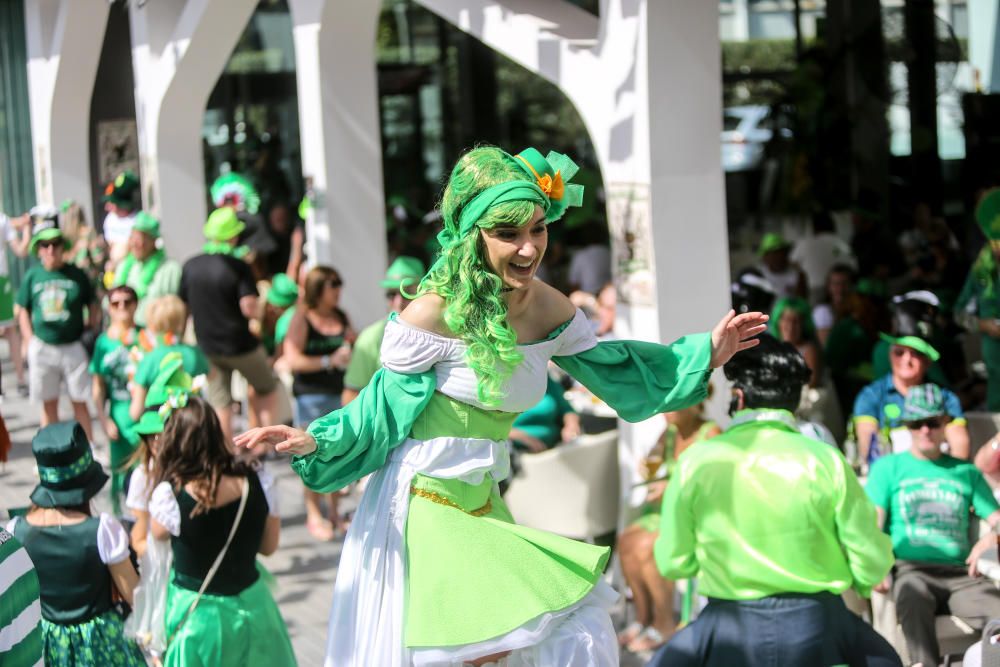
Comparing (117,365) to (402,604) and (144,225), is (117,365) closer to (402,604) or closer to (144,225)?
(144,225)

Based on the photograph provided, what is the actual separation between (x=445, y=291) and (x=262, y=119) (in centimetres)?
1474

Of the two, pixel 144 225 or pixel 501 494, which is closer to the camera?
pixel 501 494

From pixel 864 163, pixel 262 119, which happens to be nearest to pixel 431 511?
pixel 864 163

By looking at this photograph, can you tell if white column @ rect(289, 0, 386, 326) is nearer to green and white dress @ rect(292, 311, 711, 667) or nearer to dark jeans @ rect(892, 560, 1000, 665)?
dark jeans @ rect(892, 560, 1000, 665)

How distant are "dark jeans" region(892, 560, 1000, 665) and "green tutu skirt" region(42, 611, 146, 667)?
2.77m

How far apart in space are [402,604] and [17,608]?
94cm

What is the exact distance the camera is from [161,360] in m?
7.47

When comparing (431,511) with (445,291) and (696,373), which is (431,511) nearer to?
(445,291)

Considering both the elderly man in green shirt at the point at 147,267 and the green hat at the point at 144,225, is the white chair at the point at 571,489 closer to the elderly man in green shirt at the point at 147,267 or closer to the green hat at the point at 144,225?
the elderly man in green shirt at the point at 147,267

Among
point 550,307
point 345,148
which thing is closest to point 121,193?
point 345,148

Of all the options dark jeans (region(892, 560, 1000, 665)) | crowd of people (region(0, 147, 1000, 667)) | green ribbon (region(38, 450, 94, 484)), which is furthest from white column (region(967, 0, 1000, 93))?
green ribbon (region(38, 450, 94, 484))

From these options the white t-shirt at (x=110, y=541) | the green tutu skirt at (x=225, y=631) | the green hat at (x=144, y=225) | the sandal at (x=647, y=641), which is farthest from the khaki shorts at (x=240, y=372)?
the white t-shirt at (x=110, y=541)

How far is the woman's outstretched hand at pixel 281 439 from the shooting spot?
347 cm

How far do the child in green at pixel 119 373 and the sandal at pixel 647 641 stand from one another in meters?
3.05
